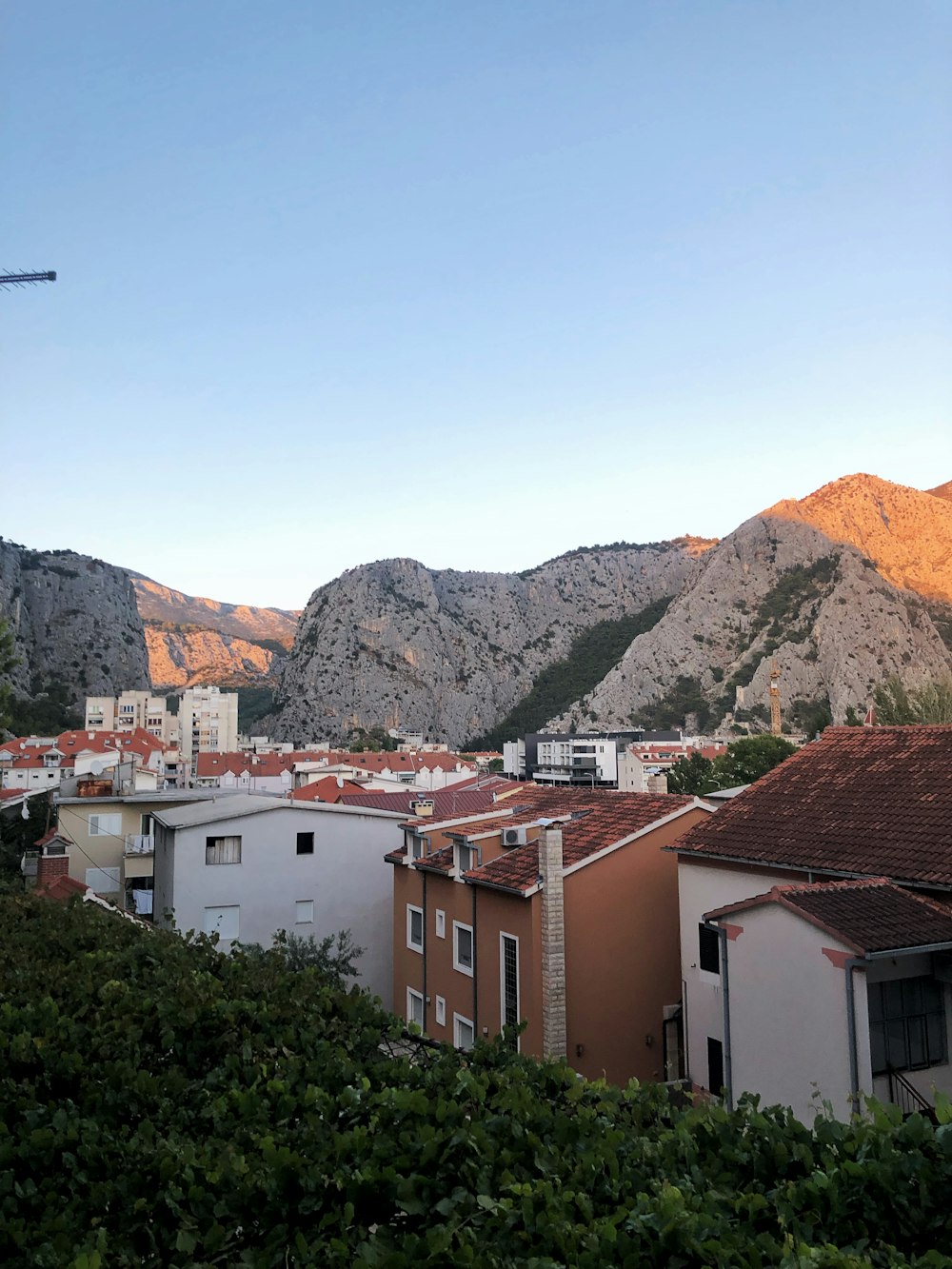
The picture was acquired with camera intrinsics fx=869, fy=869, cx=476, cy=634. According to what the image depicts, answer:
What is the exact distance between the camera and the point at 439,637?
154875mm

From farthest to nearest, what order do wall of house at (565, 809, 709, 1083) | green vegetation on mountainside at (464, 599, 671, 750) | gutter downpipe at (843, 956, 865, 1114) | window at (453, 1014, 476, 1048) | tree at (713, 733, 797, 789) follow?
1. green vegetation on mountainside at (464, 599, 671, 750)
2. tree at (713, 733, 797, 789)
3. window at (453, 1014, 476, 1048)
4. wall of house at (565, 809, 709, 1083)
5. gutter downpipe at (843, 956, 865, 1114)

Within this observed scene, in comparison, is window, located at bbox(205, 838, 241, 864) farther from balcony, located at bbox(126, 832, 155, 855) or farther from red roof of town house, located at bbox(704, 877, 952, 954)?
red roof of town house, located at bbox(704, 877, 952, 954)

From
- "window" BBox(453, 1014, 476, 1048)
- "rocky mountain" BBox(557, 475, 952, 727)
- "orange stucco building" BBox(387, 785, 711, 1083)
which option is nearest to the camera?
"orange stucco building" BBox(387, 785, 711, 1083)

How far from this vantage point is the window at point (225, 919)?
24.9 meters

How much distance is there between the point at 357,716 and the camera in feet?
468

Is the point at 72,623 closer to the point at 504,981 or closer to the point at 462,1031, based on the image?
the point at 462,1031

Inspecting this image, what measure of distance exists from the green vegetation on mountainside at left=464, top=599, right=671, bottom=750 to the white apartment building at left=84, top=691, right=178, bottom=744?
50364 millimetres

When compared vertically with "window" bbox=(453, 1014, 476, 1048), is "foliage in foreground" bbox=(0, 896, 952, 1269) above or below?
above

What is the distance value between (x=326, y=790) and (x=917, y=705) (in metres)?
32.3

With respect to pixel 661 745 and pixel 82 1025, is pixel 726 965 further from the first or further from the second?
pixel 661 745

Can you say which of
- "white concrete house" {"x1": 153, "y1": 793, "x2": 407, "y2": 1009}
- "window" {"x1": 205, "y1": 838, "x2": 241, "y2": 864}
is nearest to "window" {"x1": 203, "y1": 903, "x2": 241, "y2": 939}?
"white concrete house" {"x1": 153, "y1": 793, "x2": 407, "y2": 1009}

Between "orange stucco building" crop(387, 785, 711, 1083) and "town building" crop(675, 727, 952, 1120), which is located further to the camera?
"orange stucco building" crop(387, 785, 711, 1083)

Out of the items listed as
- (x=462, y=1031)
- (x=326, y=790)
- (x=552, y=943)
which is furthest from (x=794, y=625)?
(x=552, y=943)

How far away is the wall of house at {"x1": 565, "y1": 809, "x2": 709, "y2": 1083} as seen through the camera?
17.4 meters
